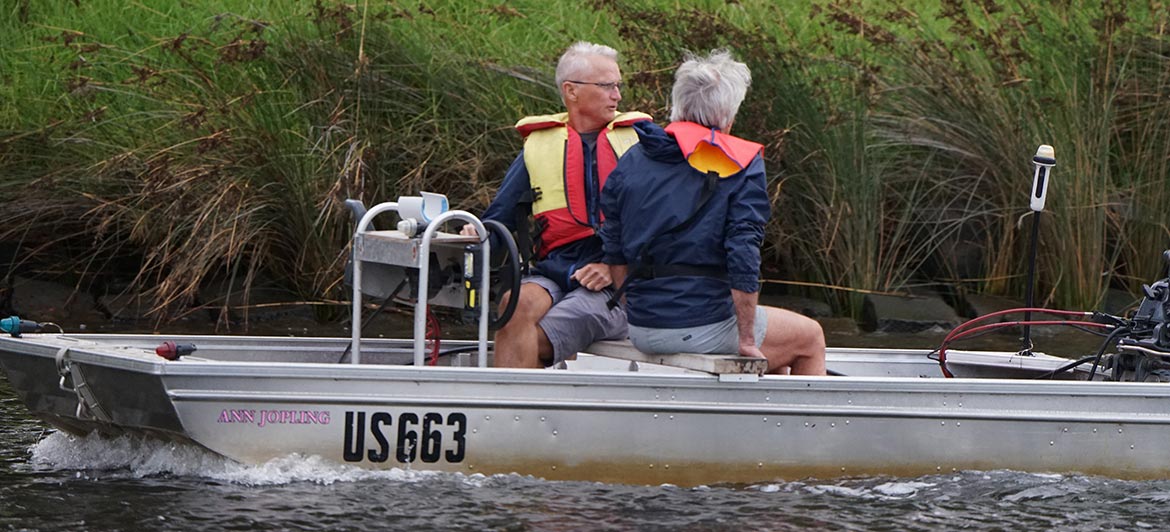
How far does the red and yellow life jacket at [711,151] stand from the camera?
568 centimetres

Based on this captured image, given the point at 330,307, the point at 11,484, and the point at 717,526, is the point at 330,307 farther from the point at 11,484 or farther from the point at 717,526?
the point at 717,526

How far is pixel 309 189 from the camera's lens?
10.4m

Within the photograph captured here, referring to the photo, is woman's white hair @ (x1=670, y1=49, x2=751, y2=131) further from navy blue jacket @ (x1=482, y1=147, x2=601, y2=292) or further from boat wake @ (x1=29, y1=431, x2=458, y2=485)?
boat wake @ (x1=29, y1=431, x2=458, y2=485)

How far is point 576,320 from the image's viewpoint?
6168mm

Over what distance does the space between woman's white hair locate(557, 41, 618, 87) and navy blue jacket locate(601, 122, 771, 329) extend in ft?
1.43

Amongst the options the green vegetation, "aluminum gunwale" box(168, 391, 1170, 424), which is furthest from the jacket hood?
the green vegetation

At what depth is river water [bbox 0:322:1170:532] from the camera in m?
5.49

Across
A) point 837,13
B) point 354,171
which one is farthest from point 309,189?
point 837,13

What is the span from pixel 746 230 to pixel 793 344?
0.69m

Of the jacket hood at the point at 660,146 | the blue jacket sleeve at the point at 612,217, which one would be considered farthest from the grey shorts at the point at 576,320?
the jacket hood at the point at 660,146

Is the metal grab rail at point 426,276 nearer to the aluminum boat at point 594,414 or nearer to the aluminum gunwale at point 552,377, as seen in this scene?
the aluminum boat at point 594,414

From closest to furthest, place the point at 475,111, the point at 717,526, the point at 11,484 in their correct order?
the point at 717,526, the point at 11,484, the point at 475,111

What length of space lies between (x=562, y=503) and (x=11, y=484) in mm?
2069

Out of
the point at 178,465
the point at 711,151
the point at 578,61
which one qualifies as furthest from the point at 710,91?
the point at 178,465
